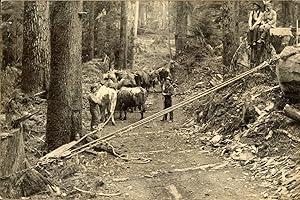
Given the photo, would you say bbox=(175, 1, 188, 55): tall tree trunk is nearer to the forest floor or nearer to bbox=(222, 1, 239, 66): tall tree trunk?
bbox=(222, 1, 239, 66): tall tree trunk

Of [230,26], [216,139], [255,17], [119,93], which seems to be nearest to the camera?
[216,139]

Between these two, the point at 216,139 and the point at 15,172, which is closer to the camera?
the point at 15,172

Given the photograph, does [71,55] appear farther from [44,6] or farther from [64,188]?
[44,6]

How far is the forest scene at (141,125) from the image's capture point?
6.03 metres

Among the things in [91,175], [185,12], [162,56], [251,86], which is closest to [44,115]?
[91,175]

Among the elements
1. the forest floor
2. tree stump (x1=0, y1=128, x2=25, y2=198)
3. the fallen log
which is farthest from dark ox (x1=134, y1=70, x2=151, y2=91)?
tree stump (x1=0, y1=128, x2=25, y2=198)

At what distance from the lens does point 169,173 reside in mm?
7184

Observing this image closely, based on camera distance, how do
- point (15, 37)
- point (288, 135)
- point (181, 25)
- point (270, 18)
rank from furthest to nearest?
point (181, 25), point (15, 37), point (270, 18), point (288, 135)

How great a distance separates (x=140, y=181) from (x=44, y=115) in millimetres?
3747

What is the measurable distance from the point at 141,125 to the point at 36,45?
210 inches

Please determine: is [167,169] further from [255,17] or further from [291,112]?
[255,17]

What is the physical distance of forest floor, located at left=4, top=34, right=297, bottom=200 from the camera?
6168 millimetres

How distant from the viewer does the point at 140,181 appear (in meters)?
6.91

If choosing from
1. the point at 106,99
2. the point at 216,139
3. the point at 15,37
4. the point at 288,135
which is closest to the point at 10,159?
the point at 288,135
